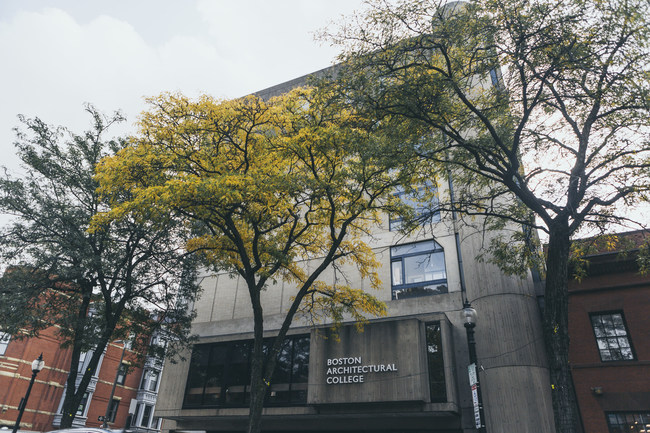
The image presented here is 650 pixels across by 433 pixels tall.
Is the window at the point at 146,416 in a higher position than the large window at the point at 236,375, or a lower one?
lower

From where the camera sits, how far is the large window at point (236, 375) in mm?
18859

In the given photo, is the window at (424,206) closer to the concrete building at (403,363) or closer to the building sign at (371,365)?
the concrete building at (403,363)

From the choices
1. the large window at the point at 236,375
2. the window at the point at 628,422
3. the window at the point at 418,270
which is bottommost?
the window at the point at 628,422

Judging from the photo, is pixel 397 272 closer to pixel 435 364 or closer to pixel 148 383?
pixel 435 364

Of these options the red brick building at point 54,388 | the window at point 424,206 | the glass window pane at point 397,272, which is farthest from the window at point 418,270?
the red brick building at point 54,388

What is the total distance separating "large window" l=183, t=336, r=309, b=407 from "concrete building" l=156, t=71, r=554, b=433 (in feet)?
0.17

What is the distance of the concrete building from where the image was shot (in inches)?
609

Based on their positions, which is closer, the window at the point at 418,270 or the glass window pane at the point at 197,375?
the window at the point at 418,270

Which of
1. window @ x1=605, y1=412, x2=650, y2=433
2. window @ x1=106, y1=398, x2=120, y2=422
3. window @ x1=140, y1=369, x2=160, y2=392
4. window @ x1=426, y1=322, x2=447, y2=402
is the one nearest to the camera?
window @ x1=605, y1=412, x2=650, y2=433

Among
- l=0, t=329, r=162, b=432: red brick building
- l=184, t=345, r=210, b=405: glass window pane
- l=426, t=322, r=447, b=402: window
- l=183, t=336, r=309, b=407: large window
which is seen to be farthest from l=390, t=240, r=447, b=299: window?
l=0, t=329, r=162, b=432: red brick building

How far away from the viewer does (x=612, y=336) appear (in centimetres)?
1578

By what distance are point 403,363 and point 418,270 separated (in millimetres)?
4850

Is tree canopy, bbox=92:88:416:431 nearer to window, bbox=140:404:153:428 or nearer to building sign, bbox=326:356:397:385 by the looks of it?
building sign, bbox=326:356:397:385

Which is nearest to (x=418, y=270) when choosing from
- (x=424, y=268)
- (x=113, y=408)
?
(x=424, y=268)
